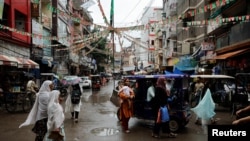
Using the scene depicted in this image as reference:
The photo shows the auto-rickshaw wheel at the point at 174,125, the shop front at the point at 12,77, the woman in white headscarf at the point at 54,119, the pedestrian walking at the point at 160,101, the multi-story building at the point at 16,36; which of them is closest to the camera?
the woman in white headscarf at the point at 54,119

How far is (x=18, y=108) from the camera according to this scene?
16.7 metres

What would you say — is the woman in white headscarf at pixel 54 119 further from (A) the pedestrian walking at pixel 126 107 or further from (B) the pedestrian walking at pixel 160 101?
(A) the pedestrian walking at pixel 126 107

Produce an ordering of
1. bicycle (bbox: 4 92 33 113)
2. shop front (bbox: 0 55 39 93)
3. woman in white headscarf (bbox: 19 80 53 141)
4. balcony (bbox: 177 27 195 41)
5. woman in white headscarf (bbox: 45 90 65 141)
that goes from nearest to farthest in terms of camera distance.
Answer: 1. woman in white headscarf (bbox: 45 90 65 141)
2. woman in white headscarf (bbox: 19 80 53 141)
3. bicycle (bbox: 4 92 33 113)
4. shop front (bbox: 0 55 39 93)
5. balcony (bbox: 177 27 195 41)

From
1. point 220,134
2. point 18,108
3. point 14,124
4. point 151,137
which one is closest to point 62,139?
point 151,137

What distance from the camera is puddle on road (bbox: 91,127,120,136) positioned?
10.0 m

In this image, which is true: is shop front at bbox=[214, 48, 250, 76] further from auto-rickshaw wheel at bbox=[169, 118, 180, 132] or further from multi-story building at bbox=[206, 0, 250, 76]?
Result: auto-rickshaw wheel at bbox=[169, 118, 180, 132]

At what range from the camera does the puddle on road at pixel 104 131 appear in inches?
394

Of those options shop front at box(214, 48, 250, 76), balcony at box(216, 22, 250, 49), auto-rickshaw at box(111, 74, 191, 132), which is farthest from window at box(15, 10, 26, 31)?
auto-rickshaw at box(111, 74, 191, 132)

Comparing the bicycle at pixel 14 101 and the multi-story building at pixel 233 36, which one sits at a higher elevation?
the multi-story building at pixel 233 36

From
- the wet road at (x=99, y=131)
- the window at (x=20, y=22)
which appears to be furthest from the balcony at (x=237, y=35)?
the window at (x=20, y=22)

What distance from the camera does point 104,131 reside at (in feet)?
34.4

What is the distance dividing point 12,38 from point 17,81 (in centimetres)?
415

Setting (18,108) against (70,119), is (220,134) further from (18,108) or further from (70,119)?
(18,108)

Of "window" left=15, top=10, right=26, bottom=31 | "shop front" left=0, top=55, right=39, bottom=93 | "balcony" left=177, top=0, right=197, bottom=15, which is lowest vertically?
"shop front" left=0, top=55, right=39, bottom=93
